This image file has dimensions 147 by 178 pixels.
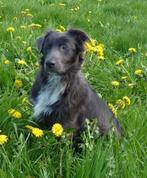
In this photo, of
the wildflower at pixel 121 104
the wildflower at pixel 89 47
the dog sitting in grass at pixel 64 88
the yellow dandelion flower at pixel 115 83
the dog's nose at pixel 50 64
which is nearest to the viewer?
the dog's nose at pixel 50 64

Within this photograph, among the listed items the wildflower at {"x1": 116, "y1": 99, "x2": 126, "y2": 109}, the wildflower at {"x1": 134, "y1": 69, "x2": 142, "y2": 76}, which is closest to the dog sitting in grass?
the wildflower at {"x1": 116, "y1": 99, "x2": 126, "y2": 109}

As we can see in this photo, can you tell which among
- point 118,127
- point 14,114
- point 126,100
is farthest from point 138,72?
point 14,114

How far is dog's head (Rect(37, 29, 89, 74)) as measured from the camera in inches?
154

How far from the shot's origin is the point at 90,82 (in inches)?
217

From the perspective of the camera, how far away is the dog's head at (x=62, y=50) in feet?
12.8

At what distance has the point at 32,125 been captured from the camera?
4.19 meters

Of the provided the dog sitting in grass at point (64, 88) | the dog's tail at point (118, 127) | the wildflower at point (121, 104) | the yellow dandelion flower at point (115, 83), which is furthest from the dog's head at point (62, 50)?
the yellow dandelion flower at point (115, 83)

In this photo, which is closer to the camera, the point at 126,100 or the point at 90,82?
the point at 126,100

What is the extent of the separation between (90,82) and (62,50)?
154 centimetres

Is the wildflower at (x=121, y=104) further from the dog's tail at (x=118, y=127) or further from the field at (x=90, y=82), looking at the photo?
the dog's tail at (x=118, y=127)

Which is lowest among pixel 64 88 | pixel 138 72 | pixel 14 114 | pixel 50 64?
pixel 138 72

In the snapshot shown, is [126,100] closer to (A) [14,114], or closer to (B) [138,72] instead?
(B) [138,72]

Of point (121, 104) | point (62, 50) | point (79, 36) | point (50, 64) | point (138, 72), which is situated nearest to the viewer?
point (50, 64)

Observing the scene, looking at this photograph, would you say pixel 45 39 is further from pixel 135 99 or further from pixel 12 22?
pixel 12 22
